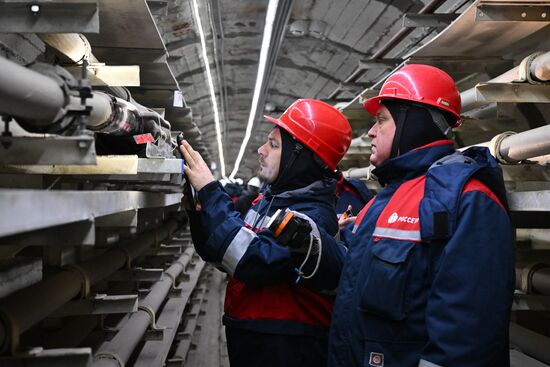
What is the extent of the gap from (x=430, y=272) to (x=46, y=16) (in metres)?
1.32

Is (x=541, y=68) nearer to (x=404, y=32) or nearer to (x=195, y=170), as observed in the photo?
(x=195, y=170)

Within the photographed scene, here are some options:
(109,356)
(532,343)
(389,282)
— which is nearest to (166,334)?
(109,356)

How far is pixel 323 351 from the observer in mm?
2275

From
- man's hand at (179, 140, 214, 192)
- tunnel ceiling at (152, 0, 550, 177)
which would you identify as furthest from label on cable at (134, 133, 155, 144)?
tunnel ceiling at (152, 0, 550, 177)

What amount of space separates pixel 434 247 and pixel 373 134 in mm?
570

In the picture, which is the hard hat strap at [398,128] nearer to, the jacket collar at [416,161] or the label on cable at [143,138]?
the jacket collar at [416,161]

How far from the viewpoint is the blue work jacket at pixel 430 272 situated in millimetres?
1525

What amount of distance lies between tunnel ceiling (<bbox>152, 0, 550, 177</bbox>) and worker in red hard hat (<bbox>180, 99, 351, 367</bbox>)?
57.3 inches

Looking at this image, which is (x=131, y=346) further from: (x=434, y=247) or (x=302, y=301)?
(x=434, y=247)

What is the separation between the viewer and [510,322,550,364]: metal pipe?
2.51 m

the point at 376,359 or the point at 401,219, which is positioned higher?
the point at 401,219

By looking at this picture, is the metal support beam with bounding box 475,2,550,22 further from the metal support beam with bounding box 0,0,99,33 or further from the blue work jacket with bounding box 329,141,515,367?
the metal support beam with bounding box 0,0,99,33

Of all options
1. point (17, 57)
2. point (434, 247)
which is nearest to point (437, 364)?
point (434, 247)

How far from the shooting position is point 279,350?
220cm
